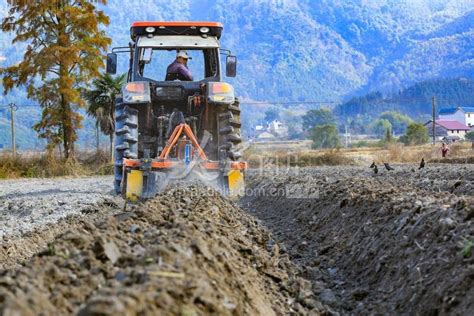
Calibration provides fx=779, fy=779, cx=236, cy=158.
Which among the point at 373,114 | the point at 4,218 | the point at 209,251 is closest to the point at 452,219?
the point at 209,251

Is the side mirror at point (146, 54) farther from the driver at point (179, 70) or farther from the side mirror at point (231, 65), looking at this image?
the side mirror at point (231, 65)

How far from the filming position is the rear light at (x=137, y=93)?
13.8 metres

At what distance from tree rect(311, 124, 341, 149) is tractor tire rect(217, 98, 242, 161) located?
84.4m

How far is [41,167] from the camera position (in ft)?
113

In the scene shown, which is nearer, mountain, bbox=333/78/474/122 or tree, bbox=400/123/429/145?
tree, bbox=400/123/429/145

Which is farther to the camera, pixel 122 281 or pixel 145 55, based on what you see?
pixel 145 55

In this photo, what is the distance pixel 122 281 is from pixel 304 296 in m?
2.87

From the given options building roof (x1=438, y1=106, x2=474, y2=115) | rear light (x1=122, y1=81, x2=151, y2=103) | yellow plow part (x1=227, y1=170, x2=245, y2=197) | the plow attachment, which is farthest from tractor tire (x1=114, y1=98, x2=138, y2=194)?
building roof (x1=438, y1=106, x2=474, y2=115)

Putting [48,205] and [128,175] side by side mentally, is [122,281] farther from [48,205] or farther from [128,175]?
[48,205]

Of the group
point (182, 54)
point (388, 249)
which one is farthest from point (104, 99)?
point (388, 249)

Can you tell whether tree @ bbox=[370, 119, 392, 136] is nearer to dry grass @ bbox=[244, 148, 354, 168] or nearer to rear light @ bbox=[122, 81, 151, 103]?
dry grass @ bbox=[244, 148, 354, 168]

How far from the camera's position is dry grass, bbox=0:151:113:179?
3375cm

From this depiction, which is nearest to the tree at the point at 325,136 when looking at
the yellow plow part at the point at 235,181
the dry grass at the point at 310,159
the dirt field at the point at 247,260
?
the dry grass at the point at 310,159

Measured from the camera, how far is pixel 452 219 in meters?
7.09
